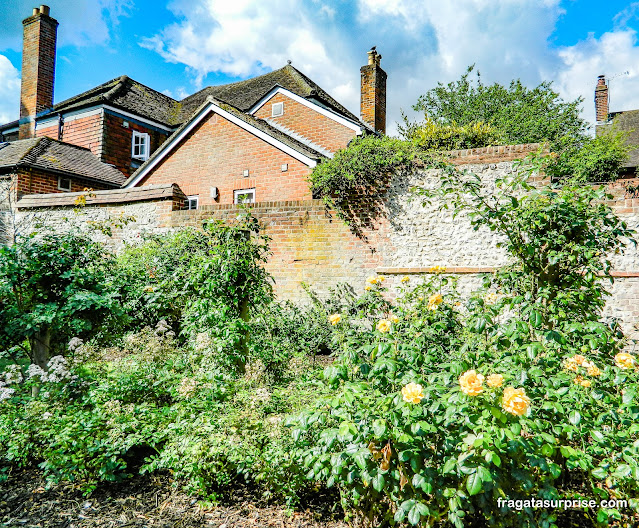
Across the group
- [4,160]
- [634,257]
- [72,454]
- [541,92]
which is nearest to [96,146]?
[4,160]

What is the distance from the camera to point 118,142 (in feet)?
59.5

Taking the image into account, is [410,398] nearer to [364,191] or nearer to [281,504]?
[281,504]

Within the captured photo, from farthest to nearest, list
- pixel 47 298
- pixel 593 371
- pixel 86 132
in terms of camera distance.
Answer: pixel 86 132 < pixel 47 298 < pixel 593 371

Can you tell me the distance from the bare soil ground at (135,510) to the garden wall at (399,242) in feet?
15.3

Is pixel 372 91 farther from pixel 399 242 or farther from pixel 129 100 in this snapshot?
pixel 399 242

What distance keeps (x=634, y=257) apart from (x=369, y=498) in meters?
6.62

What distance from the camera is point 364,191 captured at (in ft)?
28.2

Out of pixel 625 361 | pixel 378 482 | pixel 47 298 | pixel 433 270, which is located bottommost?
pixel 378 482

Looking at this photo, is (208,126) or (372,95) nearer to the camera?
(208,126)

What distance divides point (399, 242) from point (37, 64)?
17.1 meters

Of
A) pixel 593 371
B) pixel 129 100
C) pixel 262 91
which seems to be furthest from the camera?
pixel 262 91

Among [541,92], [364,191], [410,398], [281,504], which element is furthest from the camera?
[541,92]

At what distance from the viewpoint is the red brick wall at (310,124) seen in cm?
1583

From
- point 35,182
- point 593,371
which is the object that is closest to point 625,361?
point 593,371
